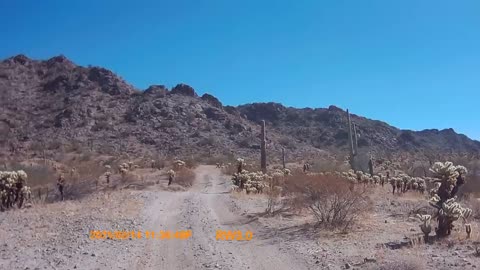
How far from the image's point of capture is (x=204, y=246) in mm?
12023

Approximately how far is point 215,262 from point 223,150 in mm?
52323

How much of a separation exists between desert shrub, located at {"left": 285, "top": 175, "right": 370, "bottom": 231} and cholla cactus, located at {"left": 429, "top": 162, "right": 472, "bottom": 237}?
6.86ft

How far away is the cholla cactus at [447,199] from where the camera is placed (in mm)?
12398

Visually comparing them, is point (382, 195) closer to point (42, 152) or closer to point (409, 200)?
point (409, 200)

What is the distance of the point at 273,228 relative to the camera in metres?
14.8

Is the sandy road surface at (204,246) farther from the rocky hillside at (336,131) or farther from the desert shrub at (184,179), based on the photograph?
the rocky hillside at (336,131)

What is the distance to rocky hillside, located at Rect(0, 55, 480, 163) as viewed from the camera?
59.2 meters

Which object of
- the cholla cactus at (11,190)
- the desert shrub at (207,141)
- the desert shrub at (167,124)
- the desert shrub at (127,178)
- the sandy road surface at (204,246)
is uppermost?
the desert shrub at (167,124)

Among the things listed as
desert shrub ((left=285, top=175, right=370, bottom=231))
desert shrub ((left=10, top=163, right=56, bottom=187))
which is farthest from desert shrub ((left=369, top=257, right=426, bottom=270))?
desert shrub ((left=10, top=163, right=56, bottom=187))

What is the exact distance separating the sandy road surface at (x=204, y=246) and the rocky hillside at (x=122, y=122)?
121 feet

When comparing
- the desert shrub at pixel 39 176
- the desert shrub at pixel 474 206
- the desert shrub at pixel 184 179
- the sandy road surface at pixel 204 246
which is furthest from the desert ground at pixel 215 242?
the desert shrub at pixel 39 176

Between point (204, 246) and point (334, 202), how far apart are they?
13.9 feet
